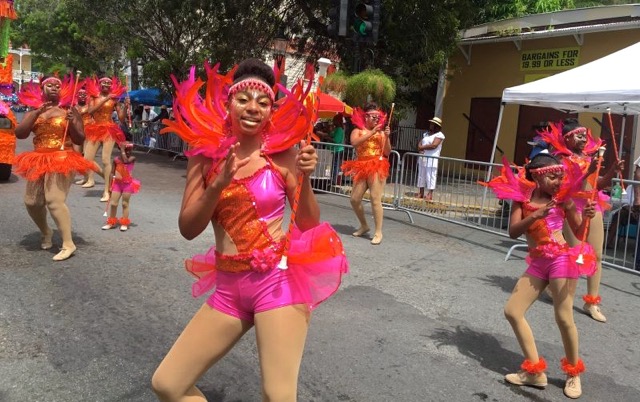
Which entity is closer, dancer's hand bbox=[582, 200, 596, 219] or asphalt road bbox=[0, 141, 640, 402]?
asphalt road bbox=[0, 141, 640, 402]

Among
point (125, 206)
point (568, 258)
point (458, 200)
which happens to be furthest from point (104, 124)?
point (568, 258)

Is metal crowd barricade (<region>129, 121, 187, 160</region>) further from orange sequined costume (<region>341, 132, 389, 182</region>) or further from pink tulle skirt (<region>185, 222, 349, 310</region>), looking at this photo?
pink tulle skirt (<region>185, 222, 349, 310</region>)

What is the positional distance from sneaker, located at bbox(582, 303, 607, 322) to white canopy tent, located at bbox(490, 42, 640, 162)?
11.4 ft

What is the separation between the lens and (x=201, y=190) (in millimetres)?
2428

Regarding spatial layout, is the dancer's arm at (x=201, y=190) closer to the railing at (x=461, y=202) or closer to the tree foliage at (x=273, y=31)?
the railing at (x=461, y=202)

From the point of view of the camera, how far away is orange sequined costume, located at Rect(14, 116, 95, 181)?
563cm

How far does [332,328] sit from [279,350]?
89.4 inches

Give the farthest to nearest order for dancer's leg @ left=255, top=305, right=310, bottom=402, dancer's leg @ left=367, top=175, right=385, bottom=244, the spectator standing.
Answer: the spectator standing < dancer's leg @ left=367, top=175, right=385, bottom=244 < dancer's leg @ left=255, top=305, right=310, bottom=402

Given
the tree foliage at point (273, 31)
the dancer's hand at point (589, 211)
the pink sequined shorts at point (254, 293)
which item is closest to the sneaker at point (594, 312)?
the dancer's hand at point (589, 211)

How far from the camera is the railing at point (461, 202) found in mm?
8609

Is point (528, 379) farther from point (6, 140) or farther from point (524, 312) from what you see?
point (6, 140)

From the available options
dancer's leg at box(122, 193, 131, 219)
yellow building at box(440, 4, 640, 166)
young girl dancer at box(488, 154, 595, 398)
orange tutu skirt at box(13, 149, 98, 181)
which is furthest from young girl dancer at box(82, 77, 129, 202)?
yellow building at box(440, 4, 640, 166)

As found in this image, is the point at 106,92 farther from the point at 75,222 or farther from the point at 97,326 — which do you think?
the point at 97,326

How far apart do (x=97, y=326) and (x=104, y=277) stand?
125 centimetres
